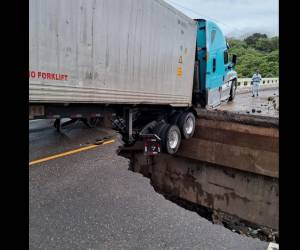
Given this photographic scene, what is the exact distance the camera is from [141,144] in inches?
391

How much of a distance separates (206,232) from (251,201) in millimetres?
5976

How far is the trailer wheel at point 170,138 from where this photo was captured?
8.37 metres

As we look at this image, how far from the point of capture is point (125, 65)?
628cm

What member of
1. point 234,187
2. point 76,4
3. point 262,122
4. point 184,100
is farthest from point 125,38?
point 234,187

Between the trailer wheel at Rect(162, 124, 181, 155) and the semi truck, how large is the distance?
3 centimetres

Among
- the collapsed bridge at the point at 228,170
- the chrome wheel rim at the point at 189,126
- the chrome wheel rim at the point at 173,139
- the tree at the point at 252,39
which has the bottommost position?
the collapsed bridge at the point at 228,170

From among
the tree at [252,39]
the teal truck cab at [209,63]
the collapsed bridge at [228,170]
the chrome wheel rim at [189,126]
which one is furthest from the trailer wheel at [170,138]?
the tree at [252,39]

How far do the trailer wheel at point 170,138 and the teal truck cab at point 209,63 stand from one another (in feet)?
6.12

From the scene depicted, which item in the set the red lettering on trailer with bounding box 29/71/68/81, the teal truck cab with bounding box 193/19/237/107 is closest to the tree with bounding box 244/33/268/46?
the teal truck cab with bounding box 193/19/237/107

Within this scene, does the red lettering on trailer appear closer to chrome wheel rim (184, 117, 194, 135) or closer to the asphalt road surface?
the asphalt road surface

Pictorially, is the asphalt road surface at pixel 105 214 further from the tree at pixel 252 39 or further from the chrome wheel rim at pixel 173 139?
the tree at pixel 252 39

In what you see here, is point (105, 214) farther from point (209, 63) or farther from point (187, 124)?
point (209, 63)

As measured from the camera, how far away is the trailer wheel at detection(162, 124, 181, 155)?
837 cm
